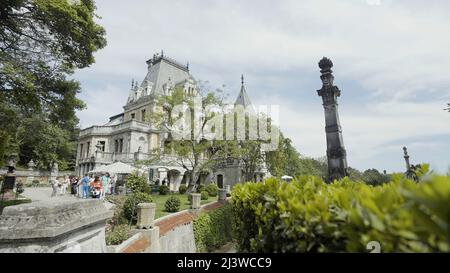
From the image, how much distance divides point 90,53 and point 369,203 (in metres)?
14.6

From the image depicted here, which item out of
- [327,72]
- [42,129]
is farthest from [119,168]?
[42,129]

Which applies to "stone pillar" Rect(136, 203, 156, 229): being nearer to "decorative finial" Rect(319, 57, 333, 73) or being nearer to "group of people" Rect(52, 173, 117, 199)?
"group of people" Rect(52, 173, 117, 199)

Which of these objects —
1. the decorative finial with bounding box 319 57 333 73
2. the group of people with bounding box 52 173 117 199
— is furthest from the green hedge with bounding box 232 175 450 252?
the group of people with bounding box 52 173 117 199

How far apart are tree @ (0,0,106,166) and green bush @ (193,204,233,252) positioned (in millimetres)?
9552

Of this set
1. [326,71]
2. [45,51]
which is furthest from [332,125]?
[45,51]

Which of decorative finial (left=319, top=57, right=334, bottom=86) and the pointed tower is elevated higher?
the pointed tower

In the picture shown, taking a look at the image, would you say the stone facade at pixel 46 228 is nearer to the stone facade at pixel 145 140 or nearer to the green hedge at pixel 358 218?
the green hedge at pixel 358 218

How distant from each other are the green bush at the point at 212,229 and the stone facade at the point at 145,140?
16.8 m

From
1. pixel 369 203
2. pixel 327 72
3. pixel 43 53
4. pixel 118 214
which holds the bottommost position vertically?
pixel 118 214

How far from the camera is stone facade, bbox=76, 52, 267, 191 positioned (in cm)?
3328

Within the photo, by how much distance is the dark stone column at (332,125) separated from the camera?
32.3 ft

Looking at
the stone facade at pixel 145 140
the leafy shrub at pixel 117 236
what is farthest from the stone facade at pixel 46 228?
the stone facade at pixel 145 140
